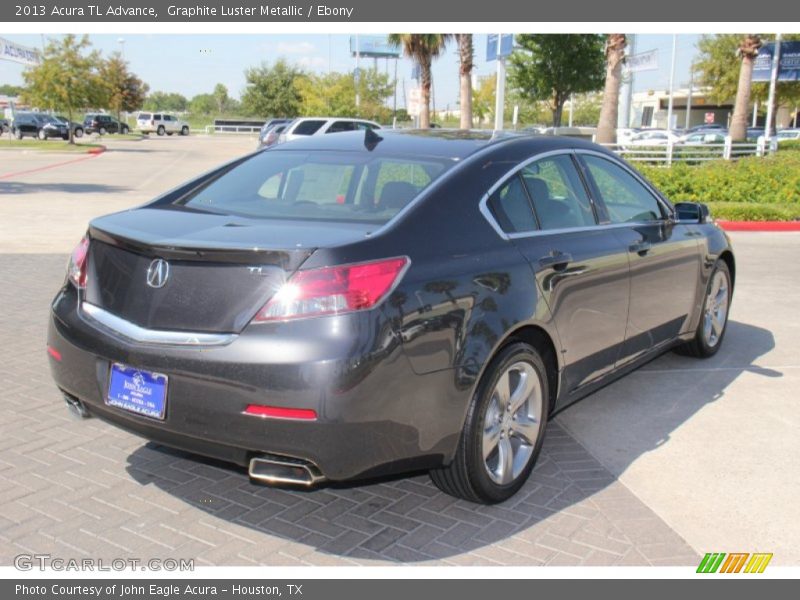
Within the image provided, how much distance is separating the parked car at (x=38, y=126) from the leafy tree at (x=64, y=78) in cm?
565

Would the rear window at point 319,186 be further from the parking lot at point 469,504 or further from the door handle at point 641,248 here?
the door handle at point 641,248

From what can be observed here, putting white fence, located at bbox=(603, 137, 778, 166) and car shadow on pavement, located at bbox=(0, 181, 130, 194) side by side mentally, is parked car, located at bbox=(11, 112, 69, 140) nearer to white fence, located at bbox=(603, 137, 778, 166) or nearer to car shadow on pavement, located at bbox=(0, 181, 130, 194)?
car shadow on pavement, located at bbox=(0, 181, 130, 194)

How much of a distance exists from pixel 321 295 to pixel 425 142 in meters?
1.61

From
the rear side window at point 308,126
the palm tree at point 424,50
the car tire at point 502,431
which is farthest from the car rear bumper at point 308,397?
the palm tree at point 424,50

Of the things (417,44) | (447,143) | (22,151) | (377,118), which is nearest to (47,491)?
(447,143)

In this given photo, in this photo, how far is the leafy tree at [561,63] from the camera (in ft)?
125

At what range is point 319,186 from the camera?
13.4 feet

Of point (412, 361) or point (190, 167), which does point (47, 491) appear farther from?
point (190, 167)

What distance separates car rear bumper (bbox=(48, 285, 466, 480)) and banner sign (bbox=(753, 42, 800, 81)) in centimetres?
3653

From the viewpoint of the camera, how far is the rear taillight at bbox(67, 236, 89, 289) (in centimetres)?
368

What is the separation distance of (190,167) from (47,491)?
2700 cm

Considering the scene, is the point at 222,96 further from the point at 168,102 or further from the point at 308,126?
the point at 308,126

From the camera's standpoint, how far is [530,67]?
39.9 metres

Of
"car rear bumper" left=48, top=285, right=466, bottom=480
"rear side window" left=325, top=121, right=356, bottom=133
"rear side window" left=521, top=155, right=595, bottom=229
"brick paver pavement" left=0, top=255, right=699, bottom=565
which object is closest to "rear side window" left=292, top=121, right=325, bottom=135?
"rear side window" left=325, top=121, right=356, bottom=133
